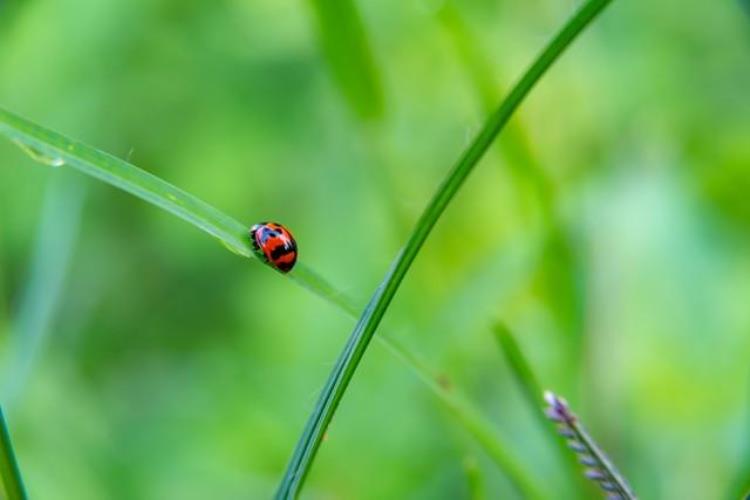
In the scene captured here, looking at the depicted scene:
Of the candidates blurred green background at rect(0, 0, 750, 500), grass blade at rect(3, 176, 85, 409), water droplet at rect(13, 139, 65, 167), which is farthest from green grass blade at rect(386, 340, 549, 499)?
grass blade at rect(3, 176, 85, 409)

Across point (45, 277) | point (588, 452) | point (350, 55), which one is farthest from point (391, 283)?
point (45, 277)

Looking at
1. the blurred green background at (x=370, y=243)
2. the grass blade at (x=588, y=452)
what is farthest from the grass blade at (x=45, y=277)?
the grass blade at (x=588, y=452)

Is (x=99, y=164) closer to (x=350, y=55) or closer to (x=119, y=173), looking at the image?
(x=119, y=173)

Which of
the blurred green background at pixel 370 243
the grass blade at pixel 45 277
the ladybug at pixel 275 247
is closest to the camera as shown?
the ladybug at pixel 275 247

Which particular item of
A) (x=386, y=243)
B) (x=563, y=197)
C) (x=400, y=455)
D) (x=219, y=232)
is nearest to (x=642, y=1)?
(x=563, y=197)

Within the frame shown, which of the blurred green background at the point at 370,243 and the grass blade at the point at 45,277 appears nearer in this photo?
the grass blade at the point at 45,277

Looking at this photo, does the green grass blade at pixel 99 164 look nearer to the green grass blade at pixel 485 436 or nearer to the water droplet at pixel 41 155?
the water droplet at pixel 41 155

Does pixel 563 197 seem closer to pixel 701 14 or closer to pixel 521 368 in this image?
pixel 701 14
